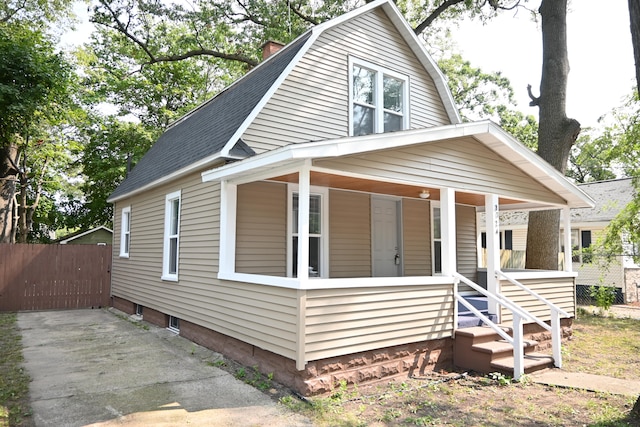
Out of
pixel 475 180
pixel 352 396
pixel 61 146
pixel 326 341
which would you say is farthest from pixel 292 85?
pixel 61 146

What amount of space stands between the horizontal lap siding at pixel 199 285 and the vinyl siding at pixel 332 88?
5.23ft

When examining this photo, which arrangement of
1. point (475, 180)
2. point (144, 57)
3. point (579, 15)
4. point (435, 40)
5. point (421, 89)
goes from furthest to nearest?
point (435, 40) < point (144, 57) < point (579, 15) < point (421, 89) < point (475, 180)

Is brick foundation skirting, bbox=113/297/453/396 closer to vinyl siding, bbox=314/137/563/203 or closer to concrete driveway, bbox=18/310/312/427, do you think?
concrete driveway, bbox=18/310/312/427

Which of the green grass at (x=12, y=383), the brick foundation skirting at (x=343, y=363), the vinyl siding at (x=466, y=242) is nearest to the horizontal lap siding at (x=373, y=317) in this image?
the brick foundation skirting at (x=343, y=363)

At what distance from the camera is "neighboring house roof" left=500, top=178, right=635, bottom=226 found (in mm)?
17859

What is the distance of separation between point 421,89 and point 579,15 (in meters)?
9.23

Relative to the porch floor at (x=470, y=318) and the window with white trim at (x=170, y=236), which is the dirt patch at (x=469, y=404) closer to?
the porch floor at (x=470, y=318)

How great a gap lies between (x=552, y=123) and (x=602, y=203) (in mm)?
9811

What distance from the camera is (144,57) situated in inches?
854

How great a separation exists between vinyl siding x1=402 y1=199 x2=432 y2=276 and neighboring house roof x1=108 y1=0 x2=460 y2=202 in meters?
2.57

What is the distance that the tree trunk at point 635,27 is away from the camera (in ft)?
14.5

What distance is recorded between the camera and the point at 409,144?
6.02m

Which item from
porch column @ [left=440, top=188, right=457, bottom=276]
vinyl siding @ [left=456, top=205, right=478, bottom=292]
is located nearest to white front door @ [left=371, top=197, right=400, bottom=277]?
vinyl siding @ [left=456, top=205, right=478, bottom=292]

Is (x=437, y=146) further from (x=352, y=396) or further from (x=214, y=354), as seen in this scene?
(x=214, y=354)
